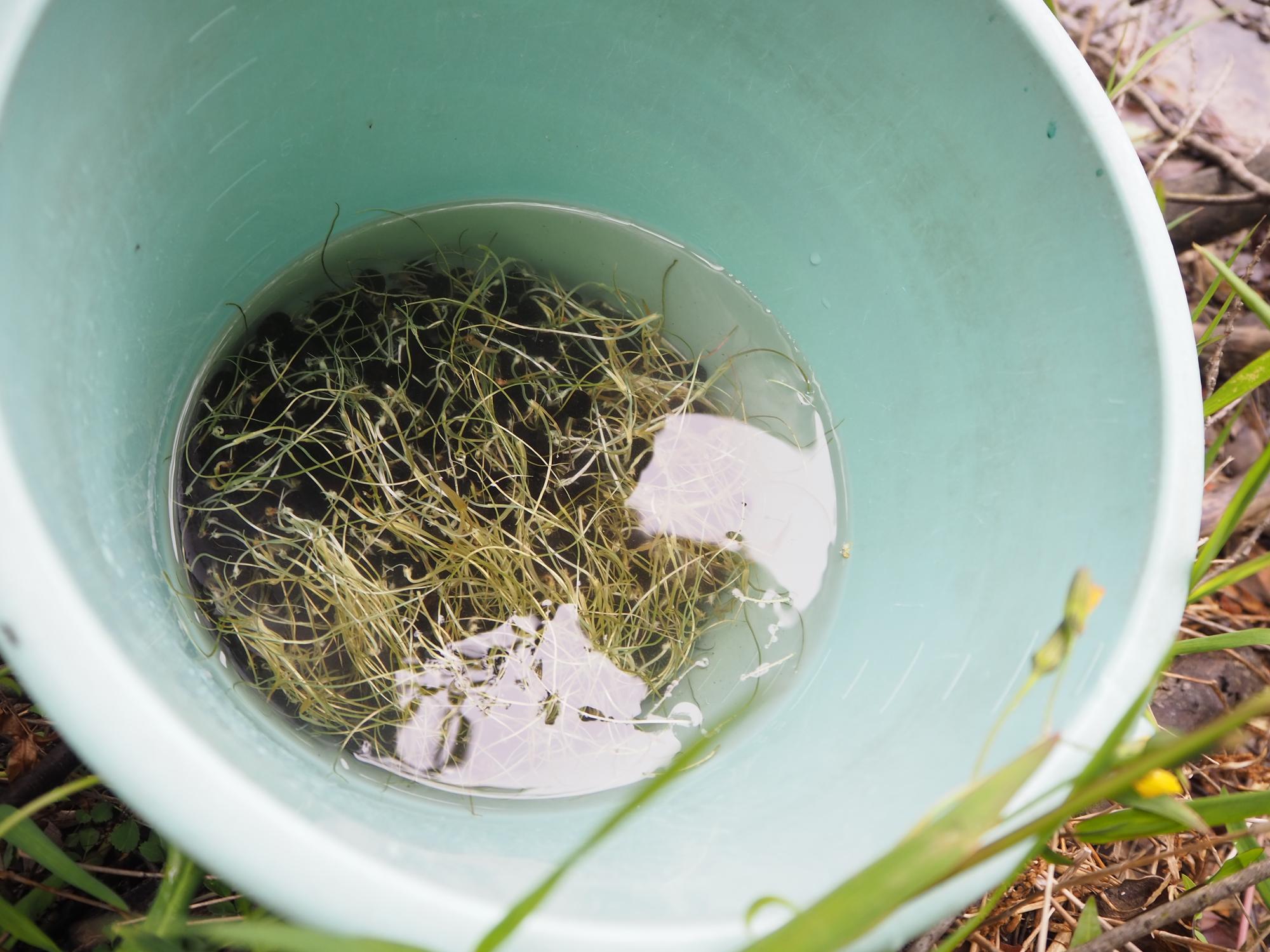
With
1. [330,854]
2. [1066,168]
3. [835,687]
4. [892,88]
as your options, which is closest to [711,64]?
[892,88]

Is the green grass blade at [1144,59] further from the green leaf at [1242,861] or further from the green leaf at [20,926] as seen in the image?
the green leaf at [20,926]

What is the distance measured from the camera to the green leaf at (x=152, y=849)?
0.78 metres

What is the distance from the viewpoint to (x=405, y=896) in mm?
430

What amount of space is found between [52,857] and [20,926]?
0.05 meters

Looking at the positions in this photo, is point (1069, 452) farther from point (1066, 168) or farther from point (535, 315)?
point (535, 315)

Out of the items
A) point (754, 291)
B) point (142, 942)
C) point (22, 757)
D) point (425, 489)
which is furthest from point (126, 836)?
point (754, 291)

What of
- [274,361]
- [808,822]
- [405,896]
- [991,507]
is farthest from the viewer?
[274,361]

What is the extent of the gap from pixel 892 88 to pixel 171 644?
2.79 feet

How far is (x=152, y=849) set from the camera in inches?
30.9

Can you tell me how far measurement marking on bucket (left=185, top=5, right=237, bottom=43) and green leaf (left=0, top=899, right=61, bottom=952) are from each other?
2.38 feet

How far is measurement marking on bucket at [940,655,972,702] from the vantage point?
28.6 inches

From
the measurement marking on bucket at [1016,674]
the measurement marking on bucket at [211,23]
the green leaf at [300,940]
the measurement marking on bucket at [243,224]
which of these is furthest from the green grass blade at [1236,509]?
the measurement marking on bucket at [243,224]

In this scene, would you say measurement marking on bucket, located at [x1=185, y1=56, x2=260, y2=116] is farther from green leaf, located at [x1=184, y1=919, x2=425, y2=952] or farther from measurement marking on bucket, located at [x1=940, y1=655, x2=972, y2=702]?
measurement marking on bucket, located at [x1=940, y1=655, x2=972, y2=702]

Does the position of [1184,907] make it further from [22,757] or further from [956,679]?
[22,757]
